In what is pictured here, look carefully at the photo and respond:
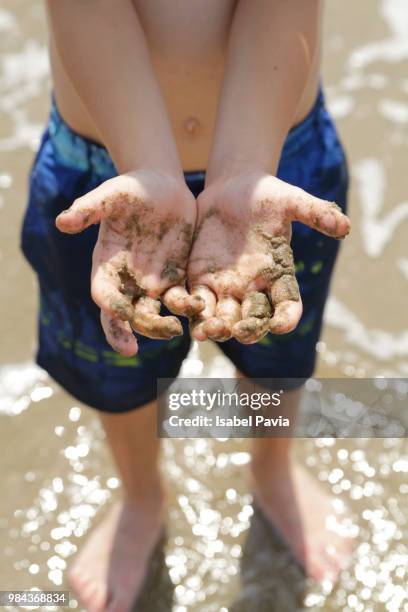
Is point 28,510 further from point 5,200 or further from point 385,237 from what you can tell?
point 385,237

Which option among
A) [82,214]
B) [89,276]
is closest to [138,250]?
[82,214]

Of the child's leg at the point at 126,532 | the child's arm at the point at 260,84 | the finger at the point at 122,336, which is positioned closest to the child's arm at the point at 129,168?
the finger at the point at 122,336

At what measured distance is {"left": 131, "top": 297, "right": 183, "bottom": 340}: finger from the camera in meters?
1.16

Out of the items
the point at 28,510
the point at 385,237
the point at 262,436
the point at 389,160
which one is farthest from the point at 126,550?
the point at 389,160

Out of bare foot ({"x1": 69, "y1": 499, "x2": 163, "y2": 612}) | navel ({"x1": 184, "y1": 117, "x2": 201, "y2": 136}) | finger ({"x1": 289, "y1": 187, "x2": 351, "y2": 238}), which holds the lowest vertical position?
bare foot ({"x1": 69, "y1": 499, "x2": 163, "y2": 612})

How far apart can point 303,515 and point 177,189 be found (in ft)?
4.09

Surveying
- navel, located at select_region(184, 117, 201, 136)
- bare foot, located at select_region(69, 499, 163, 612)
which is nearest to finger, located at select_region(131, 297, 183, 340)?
navel, located at select_region(184, 117, 201, 136)

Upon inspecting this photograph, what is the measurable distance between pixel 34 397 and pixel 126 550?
0.59 m

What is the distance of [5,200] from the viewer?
2.94 metres

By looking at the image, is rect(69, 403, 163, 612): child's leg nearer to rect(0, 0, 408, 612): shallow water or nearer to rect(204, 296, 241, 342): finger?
rect(0, 0, 408, 612): shallow water

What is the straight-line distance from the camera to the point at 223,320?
47.1 inches

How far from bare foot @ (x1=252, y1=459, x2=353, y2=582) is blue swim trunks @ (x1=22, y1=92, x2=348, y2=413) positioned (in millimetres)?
482

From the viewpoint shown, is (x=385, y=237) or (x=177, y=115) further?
(x=385, y=237)

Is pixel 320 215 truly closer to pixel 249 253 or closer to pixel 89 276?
pixel 249 253
